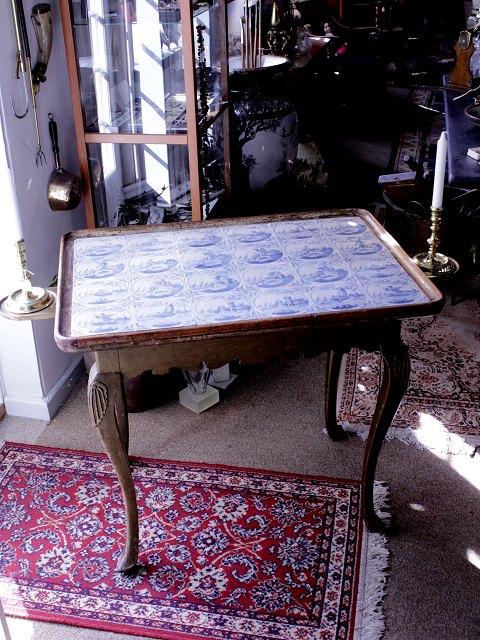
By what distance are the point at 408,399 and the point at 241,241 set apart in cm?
126

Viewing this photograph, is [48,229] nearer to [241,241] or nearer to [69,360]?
[69,360]

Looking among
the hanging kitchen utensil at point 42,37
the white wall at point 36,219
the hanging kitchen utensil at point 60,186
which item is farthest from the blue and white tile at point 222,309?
the hanging kitchen utensil at point 42,37

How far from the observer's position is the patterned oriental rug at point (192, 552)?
2.21 metres

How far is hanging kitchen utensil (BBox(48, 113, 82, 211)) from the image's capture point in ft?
9.73

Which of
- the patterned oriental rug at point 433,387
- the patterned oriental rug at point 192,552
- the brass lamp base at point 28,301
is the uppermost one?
the brass lamp base at point 28,301

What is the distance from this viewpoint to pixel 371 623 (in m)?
2.16

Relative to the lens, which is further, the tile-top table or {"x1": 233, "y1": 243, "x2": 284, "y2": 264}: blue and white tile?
{"x1": 233, "y1": 243, "x2": 284, "y2": 264}: blue and white tile

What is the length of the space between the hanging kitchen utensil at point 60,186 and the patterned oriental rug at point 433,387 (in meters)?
1.46

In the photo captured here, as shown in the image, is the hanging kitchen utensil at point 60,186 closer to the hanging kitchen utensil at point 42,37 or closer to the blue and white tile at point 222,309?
the hanging kitchen utensil at point 42,37

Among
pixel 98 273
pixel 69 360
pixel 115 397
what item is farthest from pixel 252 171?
pixel 115 397

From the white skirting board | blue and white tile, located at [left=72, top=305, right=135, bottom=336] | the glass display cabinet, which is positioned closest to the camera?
blue and white tile, located at [left=72, top=305, right=135, bottom=336]

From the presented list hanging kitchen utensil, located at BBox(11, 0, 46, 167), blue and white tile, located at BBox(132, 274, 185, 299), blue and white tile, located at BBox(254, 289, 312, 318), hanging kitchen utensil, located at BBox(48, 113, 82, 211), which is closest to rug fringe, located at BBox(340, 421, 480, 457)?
blue and white tile, located at BBox(254, 289, 312, 318)

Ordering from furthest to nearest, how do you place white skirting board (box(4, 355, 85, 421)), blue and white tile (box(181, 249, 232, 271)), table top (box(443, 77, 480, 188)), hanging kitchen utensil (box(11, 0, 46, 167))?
table top (box(443, 77, 480, 188))
white skirting board (box(4, 355, 85, 421))
hanging kitchen utensil (box(11, 0, 46, 167))
blue and white tile (box(181, 249, 232, 271))

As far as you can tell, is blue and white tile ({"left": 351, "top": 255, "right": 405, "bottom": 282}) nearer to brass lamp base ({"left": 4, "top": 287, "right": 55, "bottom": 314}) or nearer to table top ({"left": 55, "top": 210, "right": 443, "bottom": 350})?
table top ({"left": 55, "top": 210, "right": 443, "bottom": 350})
